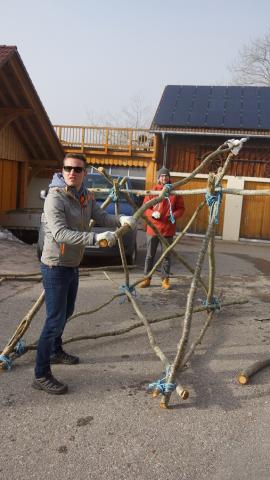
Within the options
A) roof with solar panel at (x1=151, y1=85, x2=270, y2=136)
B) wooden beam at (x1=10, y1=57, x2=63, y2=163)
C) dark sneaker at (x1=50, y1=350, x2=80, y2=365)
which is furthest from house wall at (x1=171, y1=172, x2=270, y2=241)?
dark sneaker at (x1=50, y1=350, x2=80, y2=365)

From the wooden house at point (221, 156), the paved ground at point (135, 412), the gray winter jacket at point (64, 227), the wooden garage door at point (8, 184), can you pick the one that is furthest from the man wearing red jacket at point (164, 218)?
the wooden house at point (221, 156)

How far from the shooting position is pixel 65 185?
11.1 feet

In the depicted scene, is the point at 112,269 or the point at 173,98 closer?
the point at 112,269

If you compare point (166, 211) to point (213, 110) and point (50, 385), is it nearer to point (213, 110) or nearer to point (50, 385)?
point (50, 385)

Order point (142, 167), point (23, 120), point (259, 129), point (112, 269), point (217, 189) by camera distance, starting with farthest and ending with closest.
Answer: point (142, 167) < point (259, 129) < point (23, 120) < point (112, 269) < point (217, 189)

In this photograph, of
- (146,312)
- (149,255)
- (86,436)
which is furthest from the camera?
(149,255)

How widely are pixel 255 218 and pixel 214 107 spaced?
14.6 feet

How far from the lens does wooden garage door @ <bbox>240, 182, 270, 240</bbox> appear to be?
50.9 feet

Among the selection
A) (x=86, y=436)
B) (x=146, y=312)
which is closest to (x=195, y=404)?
(x=86, y=436)

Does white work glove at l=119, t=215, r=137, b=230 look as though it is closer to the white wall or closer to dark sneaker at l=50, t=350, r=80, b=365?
dark sneaker at l=50, t=350, r=80, b=365

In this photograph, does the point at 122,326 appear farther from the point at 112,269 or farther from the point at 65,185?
the point at 112,269

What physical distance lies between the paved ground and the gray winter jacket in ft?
3.57

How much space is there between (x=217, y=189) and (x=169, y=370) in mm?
1625

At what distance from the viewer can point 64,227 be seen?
10.5 feet
